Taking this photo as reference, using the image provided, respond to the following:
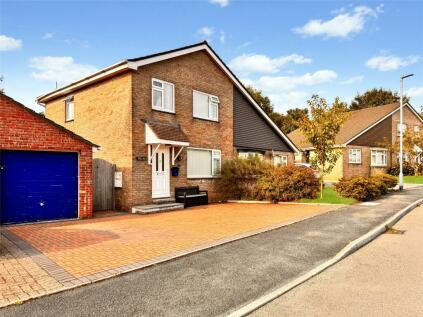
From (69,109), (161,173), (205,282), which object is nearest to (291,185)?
(161,173)

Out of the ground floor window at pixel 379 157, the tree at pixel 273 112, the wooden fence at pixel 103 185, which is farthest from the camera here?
Answer: the tree at pixel 273 112

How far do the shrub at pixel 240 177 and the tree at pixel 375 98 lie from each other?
47.4 metres

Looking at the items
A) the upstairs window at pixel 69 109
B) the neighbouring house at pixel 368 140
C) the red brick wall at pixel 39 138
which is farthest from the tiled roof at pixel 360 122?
the red brick wall at pixel 39 138

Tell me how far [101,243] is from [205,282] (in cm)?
343

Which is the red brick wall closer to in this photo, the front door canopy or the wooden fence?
the wooden fence

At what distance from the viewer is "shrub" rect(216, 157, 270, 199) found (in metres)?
16.5

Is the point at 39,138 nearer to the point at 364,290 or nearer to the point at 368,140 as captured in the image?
the point at 364,290

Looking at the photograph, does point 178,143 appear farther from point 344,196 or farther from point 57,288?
point 57,288

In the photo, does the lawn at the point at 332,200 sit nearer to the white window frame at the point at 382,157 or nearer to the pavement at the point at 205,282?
the pavement at the point at 205,282

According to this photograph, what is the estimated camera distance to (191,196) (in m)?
15.1

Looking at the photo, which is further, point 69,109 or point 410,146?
point 410,146

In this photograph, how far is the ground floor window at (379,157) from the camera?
3334 centimetres

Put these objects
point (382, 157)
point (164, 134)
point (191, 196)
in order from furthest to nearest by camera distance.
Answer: point (382, 157) < point (191, 196) < point (164, 134)

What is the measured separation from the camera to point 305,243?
297 inches
